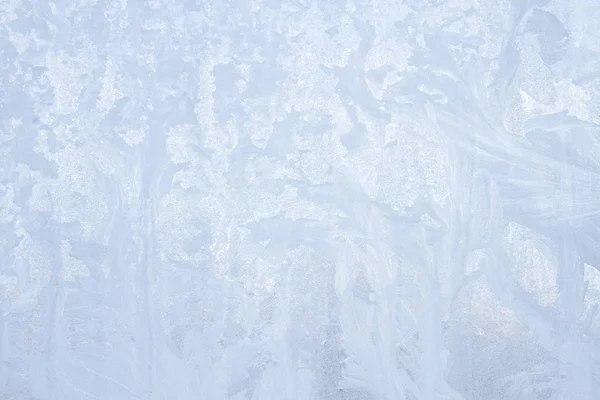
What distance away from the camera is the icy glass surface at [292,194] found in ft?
3.73

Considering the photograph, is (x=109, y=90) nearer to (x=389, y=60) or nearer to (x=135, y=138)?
(x=135, y=138)

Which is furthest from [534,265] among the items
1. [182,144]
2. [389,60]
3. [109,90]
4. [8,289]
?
[8,289]

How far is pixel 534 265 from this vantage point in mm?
1134

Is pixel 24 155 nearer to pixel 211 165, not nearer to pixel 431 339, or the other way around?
pixel 211 165

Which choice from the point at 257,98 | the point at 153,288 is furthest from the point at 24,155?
the point at 257,98

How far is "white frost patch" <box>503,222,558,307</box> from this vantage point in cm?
113

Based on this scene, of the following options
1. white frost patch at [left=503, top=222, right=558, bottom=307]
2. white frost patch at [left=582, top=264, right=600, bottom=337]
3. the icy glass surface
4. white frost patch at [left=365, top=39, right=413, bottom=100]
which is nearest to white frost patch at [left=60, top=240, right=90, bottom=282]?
the icy glass surface

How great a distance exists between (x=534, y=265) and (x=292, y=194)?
1.71 feet

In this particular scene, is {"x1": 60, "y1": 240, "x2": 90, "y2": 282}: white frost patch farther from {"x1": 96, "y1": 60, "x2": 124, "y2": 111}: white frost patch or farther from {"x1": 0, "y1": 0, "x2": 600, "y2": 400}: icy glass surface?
{"x1": 96, "y1": 60, "x2": 124, "y2": 111}: white frost patch

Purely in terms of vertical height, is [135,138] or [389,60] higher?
[389,60]

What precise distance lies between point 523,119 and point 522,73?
95 millimetres

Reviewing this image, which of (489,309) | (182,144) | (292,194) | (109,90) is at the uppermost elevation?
(109,90)

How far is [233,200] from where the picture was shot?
116 cm

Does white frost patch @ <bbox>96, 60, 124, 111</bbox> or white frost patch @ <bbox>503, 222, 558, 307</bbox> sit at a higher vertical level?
white frost patch @ <bbox>96, 60, 124, 111</bbox>
